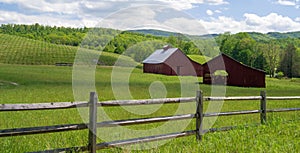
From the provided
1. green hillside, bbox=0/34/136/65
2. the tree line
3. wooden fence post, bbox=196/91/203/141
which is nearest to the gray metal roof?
green hillside, bbox=0/34/136/65

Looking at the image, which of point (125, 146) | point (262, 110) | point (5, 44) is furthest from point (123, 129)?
point (5, 44)

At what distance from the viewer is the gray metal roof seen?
205ft

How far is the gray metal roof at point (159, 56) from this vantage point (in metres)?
62.6

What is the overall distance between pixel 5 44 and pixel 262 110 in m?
85.8

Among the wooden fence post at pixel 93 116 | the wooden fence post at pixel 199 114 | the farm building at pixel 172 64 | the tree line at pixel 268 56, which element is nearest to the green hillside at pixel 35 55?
the farm building at pixel 172 64

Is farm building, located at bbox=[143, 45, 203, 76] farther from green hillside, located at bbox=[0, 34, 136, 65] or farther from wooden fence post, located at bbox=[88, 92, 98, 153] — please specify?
wooden fence post, located at bbox=[88, 92, 98, 153]

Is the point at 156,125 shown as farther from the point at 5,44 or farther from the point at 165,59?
the point at 5,44

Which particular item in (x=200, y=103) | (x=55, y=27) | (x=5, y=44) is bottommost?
(x=200, y=103)

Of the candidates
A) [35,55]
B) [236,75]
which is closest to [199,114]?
[236,75]

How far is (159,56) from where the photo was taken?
6575 cm

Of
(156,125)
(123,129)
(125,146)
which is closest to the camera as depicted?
(125,146)

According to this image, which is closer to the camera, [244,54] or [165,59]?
[165,59]

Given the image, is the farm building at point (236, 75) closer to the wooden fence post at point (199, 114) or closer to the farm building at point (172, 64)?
the farm building at point (172, 64)

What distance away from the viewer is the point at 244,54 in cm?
9888
